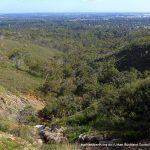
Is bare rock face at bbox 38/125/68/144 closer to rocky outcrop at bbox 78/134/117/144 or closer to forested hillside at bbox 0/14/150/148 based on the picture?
forested hillside at bbox 0/14/150/148

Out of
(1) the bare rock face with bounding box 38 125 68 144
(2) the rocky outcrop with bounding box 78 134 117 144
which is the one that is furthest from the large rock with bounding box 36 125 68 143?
(2) the rocky outcrop with bounding box 78 134 117 144

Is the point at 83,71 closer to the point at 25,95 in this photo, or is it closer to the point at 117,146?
the point at 25,95

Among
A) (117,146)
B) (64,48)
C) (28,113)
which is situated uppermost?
(117,146)

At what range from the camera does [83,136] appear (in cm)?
1602

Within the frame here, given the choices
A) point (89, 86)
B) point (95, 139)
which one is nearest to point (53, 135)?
point (95, 139)

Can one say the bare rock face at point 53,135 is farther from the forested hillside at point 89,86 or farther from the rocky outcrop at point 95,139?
the rocky outcrop at point 95,139

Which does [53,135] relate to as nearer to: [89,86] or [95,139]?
[95,139]

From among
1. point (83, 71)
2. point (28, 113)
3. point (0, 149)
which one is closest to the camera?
point (0, 149)

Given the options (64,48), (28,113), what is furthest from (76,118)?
(64,48)

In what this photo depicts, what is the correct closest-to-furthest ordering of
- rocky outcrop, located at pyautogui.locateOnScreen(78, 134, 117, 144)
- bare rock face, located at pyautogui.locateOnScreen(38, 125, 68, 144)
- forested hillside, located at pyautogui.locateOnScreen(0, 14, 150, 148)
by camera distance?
rocky outcrop, located at pyautogui.locateOnScreen(78, 134, 117, 144), bare rock face, located at pyautogui.locateOnScreen(38, 125, 68, 144), forested hillside, located at pyautogui.locateOnScreen(0, 14, 150, 148)

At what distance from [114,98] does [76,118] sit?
2.49m

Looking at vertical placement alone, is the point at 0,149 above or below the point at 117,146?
above

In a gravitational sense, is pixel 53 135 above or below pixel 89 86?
above

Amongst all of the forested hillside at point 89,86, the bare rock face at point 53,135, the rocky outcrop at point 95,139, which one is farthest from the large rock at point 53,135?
the rocky outcrop at point 95,139
